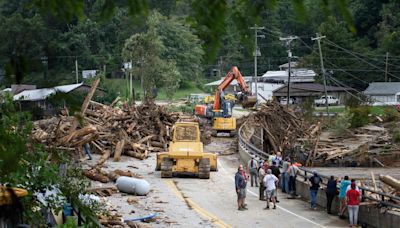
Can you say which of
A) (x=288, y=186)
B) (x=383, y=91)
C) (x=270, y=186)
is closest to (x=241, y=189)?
(x=270, y=186)

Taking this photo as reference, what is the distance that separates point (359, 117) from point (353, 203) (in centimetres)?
4000

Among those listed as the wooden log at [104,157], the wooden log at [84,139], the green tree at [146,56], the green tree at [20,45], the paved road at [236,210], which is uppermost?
the green tree at [146,56]

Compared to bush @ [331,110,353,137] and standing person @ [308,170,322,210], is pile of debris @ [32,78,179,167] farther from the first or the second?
standing person @ [308,170,322,210]

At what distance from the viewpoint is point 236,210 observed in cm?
2630

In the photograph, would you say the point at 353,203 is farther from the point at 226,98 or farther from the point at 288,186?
the point at 226,98

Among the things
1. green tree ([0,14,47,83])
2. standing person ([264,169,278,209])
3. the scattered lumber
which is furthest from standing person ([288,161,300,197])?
green tree ([0,14,47,83])

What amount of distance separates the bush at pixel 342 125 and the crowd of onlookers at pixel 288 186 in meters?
22.1

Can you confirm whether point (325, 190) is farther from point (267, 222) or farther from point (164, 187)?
point (164, 187)

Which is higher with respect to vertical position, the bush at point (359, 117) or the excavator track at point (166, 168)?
the bush at point (359, 117)

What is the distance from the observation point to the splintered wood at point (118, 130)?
35875 millimetres

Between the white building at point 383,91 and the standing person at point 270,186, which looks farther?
the white building at point 383,91

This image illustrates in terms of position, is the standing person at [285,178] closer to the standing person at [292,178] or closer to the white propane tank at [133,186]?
the standing person at [292,178]

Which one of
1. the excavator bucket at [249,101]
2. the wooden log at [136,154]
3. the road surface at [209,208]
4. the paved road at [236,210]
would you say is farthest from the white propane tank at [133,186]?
the excavator bucket at [249,101]

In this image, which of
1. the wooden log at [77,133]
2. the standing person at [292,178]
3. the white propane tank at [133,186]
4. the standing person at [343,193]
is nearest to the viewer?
the standing person at [343,193]
